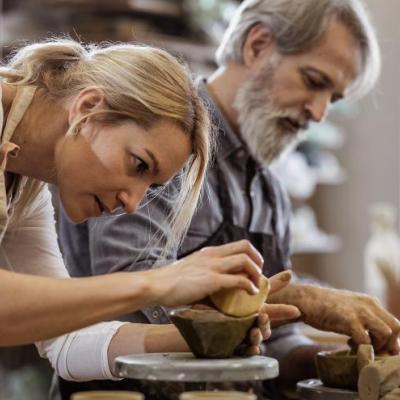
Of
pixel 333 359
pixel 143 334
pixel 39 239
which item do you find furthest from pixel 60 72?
pixel 333 359

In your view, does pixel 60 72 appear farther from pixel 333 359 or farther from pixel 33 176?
pixel 333 359

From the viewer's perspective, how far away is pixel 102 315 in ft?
5.30

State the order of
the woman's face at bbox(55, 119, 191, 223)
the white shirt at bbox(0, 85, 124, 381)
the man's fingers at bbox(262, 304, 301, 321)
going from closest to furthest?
the woman's face at bbox(55, 119, 191, 223) < the man's fingers at bbox(262, 304, 301, 321) < the white shirt at bbox(0, 85, 124, 381)

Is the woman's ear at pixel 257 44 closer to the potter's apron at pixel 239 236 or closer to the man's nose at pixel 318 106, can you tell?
the man's nose at pixel 318 106

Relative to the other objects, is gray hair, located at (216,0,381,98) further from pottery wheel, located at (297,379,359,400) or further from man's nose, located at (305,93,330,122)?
pottery wheel, located at (297,379,359,400)

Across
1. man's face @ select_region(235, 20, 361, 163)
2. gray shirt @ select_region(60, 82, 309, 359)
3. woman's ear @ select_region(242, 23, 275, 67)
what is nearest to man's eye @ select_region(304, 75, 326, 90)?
man's face @ select_region(235, 20, 361, 163)

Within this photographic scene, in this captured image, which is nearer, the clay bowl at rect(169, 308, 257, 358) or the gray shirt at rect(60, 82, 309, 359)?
the clay bowl at rect(169, 308, 257, 358)

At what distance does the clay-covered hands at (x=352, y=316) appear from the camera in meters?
2.22

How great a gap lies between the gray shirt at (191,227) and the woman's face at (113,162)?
47cm

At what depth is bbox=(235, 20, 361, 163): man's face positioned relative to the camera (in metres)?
2.92

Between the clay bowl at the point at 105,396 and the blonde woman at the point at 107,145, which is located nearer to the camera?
the clay bowl at the point at 105,396

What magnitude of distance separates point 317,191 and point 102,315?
5399 millimetres

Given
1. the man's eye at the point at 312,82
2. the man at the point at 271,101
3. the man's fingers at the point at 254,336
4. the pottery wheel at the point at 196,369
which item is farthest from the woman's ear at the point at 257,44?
the pottery wheel at the point at 196,369

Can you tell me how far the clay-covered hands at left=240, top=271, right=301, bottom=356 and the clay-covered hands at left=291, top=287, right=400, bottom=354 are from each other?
0.82 feet
